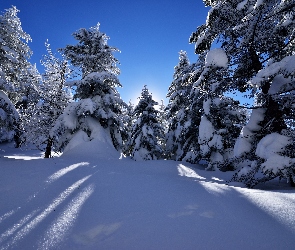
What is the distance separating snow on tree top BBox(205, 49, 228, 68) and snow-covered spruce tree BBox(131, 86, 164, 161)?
530 inches

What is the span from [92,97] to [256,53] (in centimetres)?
941

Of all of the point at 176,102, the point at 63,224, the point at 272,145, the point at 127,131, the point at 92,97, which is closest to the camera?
the point at 63,224

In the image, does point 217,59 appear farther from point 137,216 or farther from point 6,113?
point 6,113

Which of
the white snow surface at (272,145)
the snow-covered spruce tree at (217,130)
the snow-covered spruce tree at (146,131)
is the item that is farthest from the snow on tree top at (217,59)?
the snow-covered spruce tree at (146,131)

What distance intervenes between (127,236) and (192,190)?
2.12 meters

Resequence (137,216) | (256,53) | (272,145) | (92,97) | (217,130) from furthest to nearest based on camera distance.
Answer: (92,97), (217,130), (256,53), (272,145), (137,216)

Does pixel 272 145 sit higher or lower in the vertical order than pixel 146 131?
lower

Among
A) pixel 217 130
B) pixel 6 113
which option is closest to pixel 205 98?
pixel 217 130

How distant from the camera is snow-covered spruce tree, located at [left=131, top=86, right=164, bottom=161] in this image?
63.4 ft

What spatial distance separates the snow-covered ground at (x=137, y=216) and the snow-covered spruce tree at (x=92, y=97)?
6.84m

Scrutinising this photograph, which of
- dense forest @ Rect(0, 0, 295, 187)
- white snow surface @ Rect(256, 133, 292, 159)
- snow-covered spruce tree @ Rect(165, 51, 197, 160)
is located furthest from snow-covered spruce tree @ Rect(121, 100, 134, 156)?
white snow surface @ Rect(256, 133, 292, 159)

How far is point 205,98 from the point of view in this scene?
7.96 meters

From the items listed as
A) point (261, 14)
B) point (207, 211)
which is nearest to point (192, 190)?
point (207, 211)

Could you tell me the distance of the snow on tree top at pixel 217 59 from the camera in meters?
6.06
